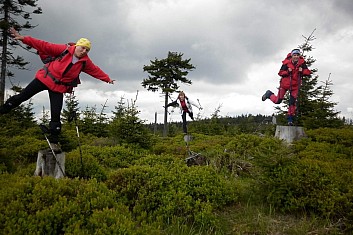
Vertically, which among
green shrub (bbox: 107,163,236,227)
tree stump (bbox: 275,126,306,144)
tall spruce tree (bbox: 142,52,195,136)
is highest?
tall spruce tree (bbox: 142,52,195,136)

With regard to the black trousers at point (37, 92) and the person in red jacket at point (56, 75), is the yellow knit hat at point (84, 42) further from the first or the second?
the black trousers at point (37, 92)

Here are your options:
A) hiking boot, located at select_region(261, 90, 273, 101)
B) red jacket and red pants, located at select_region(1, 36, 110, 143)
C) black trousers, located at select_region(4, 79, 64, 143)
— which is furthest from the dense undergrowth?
hiking boot, located at select_region(261, 90, 273, 101)

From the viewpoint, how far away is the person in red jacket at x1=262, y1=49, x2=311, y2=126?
804 centimetres

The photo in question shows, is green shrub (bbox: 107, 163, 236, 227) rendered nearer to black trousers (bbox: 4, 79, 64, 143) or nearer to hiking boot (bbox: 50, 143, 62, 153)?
hiking boot (bbox: 50, 143, 62, 153)

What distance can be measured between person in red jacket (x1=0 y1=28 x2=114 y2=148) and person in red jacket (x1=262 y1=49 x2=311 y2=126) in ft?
20.4

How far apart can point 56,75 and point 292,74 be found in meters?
6.83

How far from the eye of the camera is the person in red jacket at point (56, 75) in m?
4.54

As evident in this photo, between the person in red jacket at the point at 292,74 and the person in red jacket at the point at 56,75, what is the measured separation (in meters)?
6.20

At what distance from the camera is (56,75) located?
4.55 metres

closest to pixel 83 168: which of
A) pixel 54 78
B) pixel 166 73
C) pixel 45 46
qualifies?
pixel 54 78

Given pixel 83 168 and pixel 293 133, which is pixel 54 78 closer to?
pixel 83 168

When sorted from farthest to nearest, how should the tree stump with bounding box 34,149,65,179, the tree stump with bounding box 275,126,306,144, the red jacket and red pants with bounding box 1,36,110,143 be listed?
the tree stump with bounding box 275,126,306,144 → the tree stump with bounding box 34,149,65,179 → the red jacket and red pants with bounding box 1,36,110,143

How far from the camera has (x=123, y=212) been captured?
330cm

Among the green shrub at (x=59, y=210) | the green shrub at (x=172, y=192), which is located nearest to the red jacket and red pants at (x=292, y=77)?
the green shrub at (x=172, y=192)
